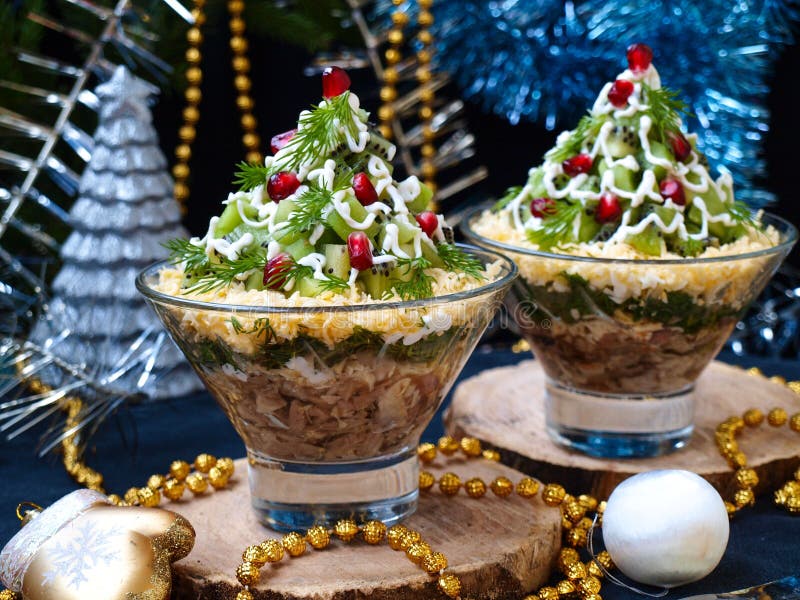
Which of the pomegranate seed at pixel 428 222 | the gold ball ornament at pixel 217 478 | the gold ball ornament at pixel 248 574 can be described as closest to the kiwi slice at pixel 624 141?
the pomegranate seed at pixel 428 222

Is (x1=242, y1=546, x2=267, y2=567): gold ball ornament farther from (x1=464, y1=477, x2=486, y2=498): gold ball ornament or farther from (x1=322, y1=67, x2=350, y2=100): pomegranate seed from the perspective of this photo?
(x1=322, y1=67, x2=350, y2=100): pomegranate seed

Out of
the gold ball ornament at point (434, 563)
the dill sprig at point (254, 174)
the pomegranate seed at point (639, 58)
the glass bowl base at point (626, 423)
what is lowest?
the glass bowl base at point (626, 423)

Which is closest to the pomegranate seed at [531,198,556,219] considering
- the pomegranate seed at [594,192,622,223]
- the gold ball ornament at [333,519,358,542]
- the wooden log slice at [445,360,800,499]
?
the pomegranate seed at [594,192,622,223]

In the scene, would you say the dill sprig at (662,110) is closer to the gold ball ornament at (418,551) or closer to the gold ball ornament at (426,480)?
the gold ball ornament at (426,480)

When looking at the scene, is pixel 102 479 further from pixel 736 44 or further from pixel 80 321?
pixel 736 44

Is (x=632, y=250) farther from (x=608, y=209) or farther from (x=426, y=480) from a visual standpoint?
(x=426, y=480)

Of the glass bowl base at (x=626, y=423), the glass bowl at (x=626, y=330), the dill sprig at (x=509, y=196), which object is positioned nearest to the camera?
the glass bowl at (x=626, y=330)

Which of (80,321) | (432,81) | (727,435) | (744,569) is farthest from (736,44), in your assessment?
(80,321)
